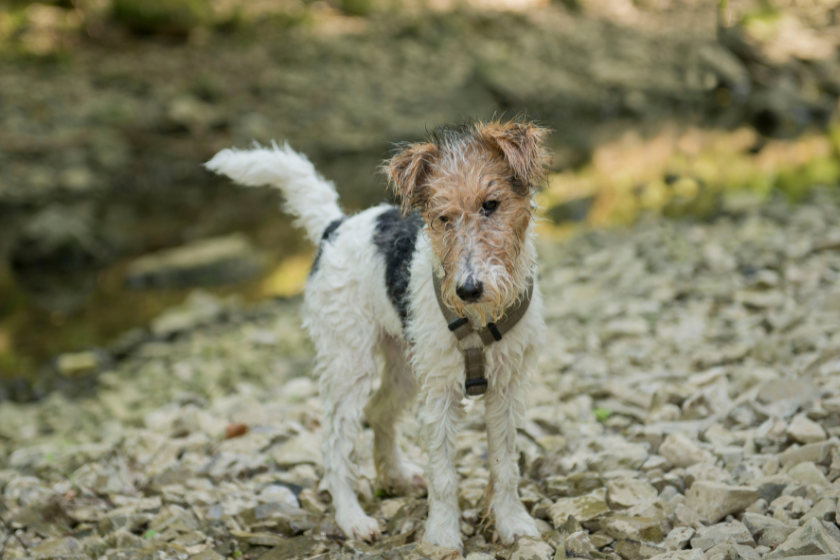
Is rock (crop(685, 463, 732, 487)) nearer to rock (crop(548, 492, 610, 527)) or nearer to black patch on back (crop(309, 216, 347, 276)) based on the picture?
rock (crop(548, 492, 610, 527))

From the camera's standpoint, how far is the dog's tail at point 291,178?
14.4 feet

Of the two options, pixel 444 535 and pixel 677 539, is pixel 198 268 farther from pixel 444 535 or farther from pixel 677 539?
pixel 677 539

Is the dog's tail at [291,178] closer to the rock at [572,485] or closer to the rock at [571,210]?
the rock at [572,485]

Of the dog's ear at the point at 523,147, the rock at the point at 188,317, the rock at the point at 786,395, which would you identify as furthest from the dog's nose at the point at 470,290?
the rock at the point at 188,317

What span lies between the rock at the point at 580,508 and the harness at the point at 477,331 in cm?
84

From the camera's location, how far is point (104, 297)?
11.1 metres

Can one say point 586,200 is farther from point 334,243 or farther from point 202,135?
point 202,135

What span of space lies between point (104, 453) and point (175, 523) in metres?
1.46

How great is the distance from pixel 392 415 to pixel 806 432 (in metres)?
2.42

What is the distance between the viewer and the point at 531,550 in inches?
132

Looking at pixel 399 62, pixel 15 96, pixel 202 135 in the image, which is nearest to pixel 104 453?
pixel 202 135

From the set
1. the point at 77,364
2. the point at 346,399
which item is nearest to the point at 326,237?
the point at 346,399

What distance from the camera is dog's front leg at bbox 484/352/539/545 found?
3.65 meters

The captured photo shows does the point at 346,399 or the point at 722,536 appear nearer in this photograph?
the point at 722,536
